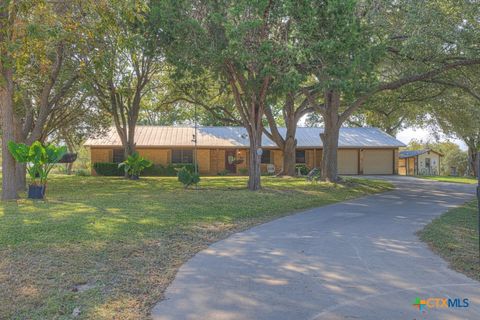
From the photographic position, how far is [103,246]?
6926mm

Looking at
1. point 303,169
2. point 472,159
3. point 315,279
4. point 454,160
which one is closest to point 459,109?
point 303,169

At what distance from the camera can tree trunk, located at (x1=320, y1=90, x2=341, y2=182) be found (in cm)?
2141

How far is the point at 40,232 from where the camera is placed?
25.9ft

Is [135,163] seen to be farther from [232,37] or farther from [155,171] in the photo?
[232,37]

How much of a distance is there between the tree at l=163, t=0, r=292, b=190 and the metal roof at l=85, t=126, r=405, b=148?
53.9ft

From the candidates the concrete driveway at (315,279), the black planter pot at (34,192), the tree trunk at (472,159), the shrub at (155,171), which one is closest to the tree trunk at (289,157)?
the shrub at (155,171)

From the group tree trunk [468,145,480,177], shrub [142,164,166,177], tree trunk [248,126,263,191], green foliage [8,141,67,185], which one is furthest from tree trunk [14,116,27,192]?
tree trunk [468,145,480,177]

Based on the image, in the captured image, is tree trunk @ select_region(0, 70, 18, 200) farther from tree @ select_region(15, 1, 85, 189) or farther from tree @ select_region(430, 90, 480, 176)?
tree @ select_region(430, 90, 480, 176)

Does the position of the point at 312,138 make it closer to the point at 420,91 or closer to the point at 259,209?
the point at 420,91

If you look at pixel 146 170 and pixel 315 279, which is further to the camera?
pixel 146 170

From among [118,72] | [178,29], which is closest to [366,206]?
[178,29]

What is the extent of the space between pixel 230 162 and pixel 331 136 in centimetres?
1334

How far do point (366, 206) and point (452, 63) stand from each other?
7.09 metres

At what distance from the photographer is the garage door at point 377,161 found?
113ft
